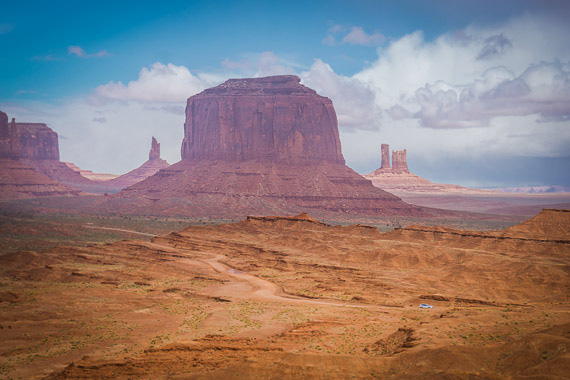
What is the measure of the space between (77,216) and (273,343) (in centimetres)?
13835

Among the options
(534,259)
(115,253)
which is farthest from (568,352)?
(115,253)

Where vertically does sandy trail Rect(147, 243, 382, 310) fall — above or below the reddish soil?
below

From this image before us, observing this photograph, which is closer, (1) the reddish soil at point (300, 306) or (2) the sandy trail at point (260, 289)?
(1) the reddish soil at point (300, 306)

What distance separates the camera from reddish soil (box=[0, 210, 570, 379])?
29250 mm

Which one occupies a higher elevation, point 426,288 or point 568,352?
point 568,352

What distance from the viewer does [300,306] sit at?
54281 millimetres

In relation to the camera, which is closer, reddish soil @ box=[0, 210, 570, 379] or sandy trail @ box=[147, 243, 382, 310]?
reddish soil @ box=[0, 210, 570, 379]

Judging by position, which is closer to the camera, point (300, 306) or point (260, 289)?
point (300, 306)

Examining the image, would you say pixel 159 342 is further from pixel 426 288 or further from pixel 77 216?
pixel 77 216

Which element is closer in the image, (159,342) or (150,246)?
(159,342)

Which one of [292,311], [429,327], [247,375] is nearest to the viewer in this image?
[247,375]

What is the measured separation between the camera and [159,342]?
40094 millimetres

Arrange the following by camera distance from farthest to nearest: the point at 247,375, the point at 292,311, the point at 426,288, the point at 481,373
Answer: the point at 426,288
the point at 292,311
the point at 247,375
the point at 481,373

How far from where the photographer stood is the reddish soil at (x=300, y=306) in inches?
1152
